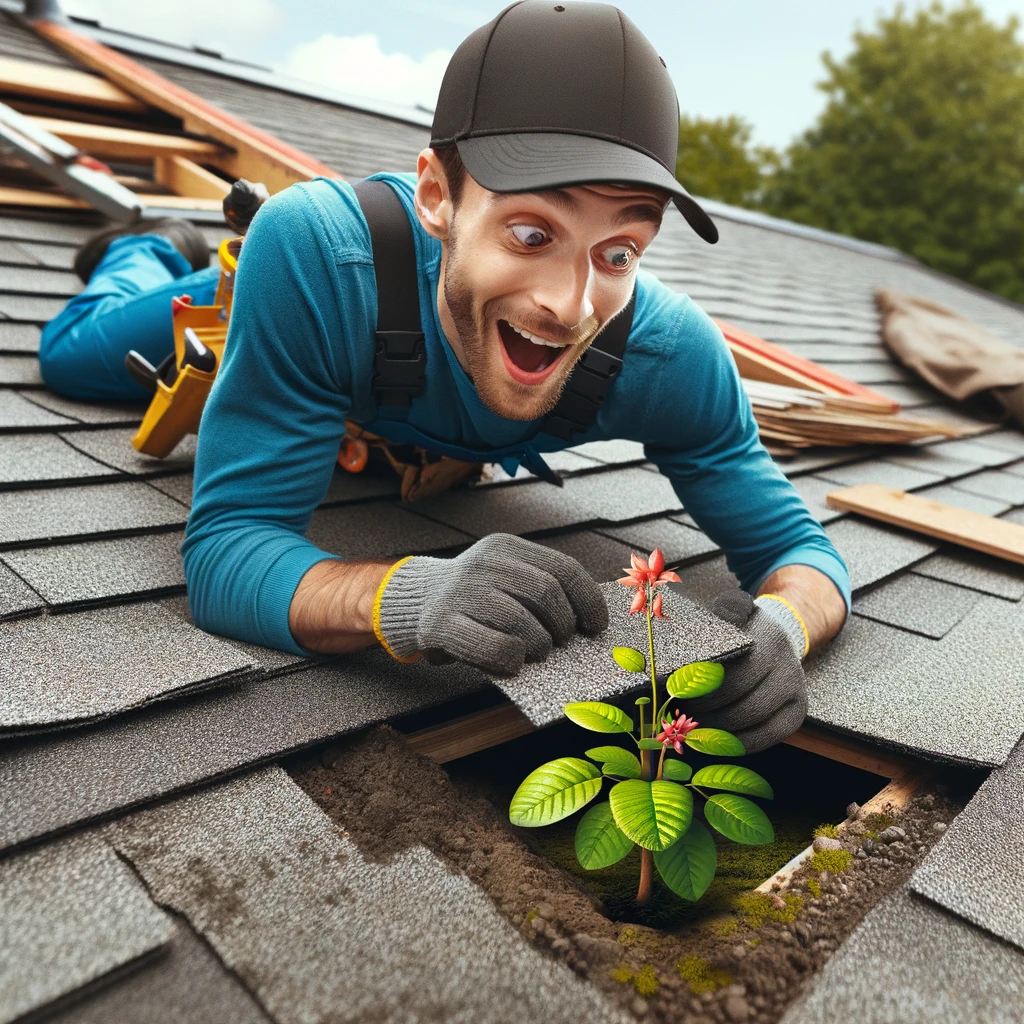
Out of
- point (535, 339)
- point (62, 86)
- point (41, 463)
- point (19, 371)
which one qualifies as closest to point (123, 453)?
point (41, 463)

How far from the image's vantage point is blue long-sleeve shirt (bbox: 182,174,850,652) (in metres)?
1.48

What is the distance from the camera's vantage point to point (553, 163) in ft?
4.33

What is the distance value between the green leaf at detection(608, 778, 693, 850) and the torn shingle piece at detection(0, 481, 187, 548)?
109 cm

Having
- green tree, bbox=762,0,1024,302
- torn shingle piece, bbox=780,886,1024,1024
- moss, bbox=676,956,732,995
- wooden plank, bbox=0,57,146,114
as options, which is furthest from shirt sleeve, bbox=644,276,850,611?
green tree, bbox=762,0,1024,302

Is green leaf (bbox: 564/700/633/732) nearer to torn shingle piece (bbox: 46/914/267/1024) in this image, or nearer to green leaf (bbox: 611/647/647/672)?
green leaf (bbox: 611/647/647/672)

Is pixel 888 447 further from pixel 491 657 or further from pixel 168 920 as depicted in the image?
pixel 168 920

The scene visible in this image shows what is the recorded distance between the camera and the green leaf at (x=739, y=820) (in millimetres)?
1188

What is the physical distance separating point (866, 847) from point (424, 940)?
2.22 ft

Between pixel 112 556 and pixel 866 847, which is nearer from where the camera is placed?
pixel 866 847

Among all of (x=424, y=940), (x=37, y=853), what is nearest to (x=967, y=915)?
(x=424, y=940)

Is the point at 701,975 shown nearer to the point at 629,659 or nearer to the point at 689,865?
the point at 689,865

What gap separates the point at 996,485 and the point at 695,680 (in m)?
2.41

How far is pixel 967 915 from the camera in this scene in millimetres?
1055

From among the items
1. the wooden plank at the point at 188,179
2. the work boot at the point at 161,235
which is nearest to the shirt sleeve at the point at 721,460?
the work boot at the point at 161,235
